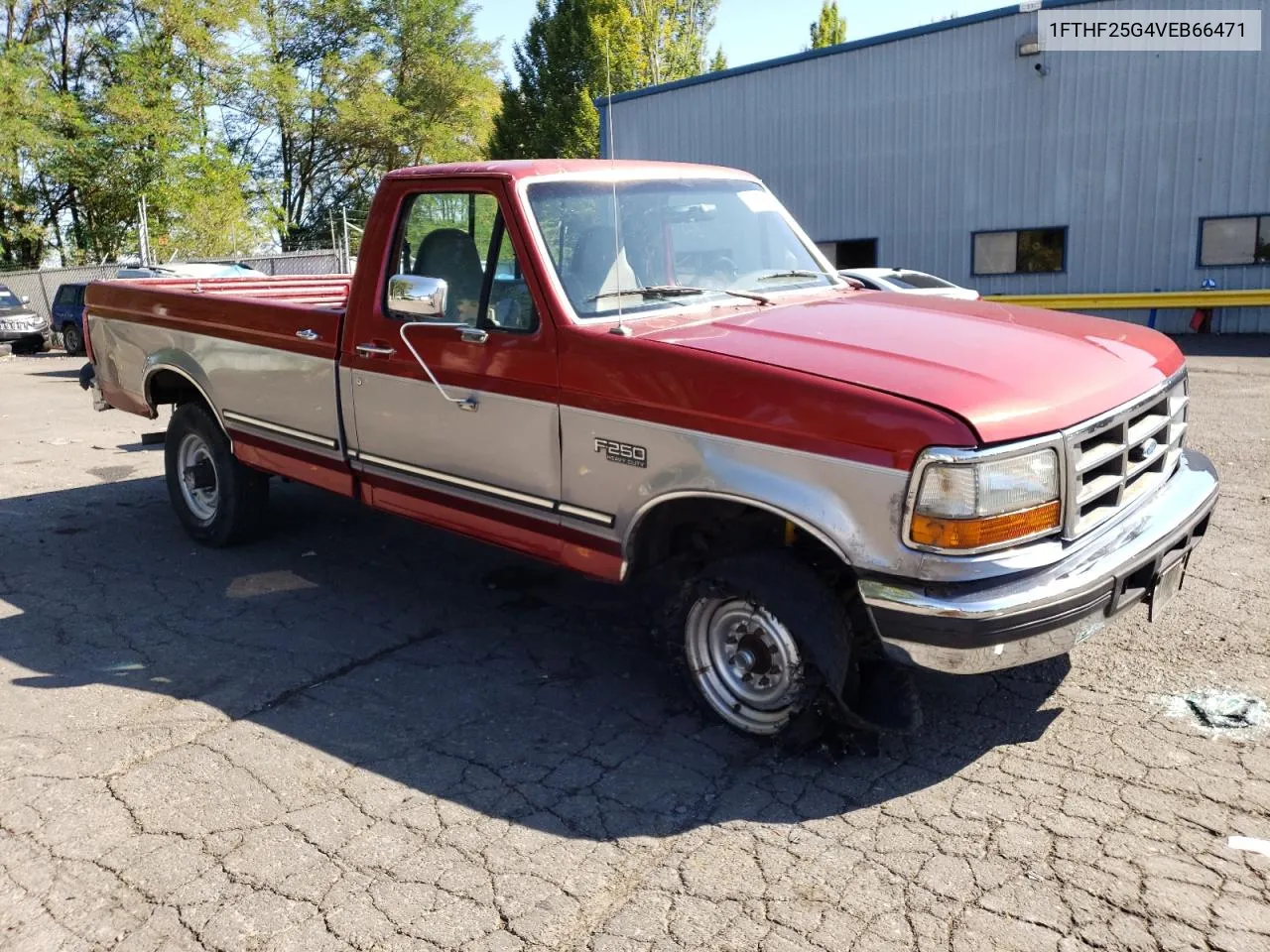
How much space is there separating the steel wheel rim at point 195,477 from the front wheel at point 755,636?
3.69 m

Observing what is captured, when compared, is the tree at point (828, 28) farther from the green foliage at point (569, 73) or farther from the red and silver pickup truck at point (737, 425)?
the red and silver pickup truck at point (737, 425)

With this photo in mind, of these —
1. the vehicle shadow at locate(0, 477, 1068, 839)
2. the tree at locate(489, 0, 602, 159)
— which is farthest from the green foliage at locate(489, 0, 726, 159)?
the vehicle shadow at locate(0, 477, 1068, 839)

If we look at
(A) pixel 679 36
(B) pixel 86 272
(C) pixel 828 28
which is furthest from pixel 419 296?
(C) pixel 828 28

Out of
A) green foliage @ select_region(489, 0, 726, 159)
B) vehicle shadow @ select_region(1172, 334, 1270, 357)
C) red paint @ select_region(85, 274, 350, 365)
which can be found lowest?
vehicle shadow @ select_region(1172, 334, 1270, 357)

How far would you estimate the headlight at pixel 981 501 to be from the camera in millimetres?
3221

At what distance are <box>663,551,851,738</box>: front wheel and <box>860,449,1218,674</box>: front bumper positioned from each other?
0.96ft

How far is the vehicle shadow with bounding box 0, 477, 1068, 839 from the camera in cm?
377

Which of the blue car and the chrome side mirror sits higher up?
the chrome side mirror

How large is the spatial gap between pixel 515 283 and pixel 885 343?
151 centimetres

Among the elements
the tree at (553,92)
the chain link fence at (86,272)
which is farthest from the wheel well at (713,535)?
the tree at (553,92)

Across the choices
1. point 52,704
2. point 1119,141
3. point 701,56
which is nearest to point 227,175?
→ point 701,56

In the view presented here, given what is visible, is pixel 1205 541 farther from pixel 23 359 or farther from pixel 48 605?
pixel 23 359

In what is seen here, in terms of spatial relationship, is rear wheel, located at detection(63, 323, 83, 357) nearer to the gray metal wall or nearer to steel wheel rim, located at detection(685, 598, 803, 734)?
the gray metal wall

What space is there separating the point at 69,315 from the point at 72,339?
491 mm
